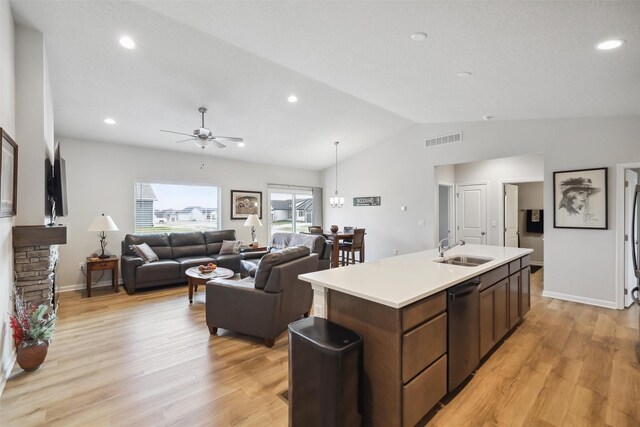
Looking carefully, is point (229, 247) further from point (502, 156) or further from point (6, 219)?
point (502, 156)

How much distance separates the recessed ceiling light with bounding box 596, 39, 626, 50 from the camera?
213 cm

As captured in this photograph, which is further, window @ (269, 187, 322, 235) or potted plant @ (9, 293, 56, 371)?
window @ (269, 187, 322, 235)

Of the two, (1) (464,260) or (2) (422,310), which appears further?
(1) (464,260)

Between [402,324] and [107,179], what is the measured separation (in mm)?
5932

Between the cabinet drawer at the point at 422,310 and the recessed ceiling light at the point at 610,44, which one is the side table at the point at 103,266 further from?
the recessed ceiling light at the point at 610,44

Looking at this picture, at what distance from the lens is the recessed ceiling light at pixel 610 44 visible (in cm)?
213

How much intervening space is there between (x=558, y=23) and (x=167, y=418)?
3790mm

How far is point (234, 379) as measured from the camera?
7.73 feet

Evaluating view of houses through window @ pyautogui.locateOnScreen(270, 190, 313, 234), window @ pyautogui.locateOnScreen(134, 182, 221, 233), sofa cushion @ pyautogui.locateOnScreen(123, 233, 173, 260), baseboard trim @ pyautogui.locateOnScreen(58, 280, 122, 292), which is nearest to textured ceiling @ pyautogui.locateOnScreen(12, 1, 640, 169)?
window @ pyautogui.locateOnScreen(134, 182, 221, 233)

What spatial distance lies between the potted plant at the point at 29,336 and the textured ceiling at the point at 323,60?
8.70ft

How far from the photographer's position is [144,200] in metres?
5.83

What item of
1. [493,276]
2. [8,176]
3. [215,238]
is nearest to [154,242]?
[215,238]

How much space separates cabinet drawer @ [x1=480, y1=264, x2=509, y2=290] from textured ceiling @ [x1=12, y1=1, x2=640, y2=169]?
1903mm

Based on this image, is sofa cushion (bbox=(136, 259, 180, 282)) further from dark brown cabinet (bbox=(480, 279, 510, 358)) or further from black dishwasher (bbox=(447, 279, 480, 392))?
dark brown cabinet (bbox=(480, 279, 510, 358))
